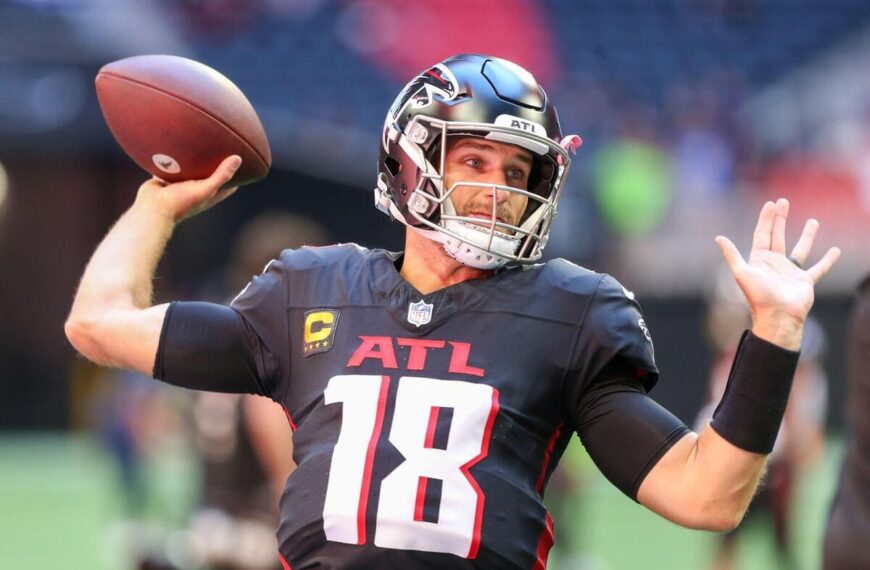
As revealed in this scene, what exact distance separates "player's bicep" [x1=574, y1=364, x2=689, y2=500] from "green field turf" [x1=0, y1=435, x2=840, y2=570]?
4.90 metres

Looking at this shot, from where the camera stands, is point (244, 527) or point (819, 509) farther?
point (819, 509)

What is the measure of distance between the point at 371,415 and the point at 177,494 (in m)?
8.98

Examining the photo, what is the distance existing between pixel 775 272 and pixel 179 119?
1.38 meters

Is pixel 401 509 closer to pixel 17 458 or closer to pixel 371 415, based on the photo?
pixel 371 415

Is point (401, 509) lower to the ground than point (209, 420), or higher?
higher

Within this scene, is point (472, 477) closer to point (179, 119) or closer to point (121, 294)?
point (121, 294)

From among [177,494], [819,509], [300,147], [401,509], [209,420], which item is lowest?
[177,494]

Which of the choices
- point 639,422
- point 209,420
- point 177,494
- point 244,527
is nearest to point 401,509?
point 639,422

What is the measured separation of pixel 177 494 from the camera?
1126cm

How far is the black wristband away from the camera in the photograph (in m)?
2.40

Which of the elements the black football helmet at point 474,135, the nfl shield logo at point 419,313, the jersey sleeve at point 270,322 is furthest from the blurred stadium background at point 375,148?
the nfl shield logo at point 419,313

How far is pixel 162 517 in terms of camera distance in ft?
33.0

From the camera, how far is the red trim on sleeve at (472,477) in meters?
2.51

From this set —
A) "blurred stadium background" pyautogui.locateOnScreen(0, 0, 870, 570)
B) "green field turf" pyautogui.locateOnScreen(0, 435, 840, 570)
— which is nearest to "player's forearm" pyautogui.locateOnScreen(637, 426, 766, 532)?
"green field turf" pyautogui.locateOnScreen(0, 435, 840, 570)
